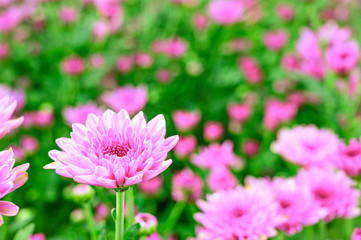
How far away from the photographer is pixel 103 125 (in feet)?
1.64

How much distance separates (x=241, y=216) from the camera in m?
0.65

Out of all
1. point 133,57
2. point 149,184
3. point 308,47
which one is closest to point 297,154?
point 149,184

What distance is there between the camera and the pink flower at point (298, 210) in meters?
0.66

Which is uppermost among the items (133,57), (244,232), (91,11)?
(91,11)

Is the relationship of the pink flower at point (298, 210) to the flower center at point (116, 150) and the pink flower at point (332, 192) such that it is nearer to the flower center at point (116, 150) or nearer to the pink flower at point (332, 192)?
the pink flower at point (332, 192)

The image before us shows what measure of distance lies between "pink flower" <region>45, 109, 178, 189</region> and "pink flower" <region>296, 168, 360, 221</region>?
13.6 inches

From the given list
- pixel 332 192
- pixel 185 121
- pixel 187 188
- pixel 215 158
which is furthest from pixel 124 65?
pixel 332 192

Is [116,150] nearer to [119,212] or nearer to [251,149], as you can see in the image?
[119,212]

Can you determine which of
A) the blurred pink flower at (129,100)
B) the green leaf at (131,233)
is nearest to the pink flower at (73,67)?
the blurred pink flower at (129,100)

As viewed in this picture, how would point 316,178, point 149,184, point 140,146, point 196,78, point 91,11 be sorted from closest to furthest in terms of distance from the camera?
point 140,146 < point 316,178 < point 149,184 < point 196,78 < point 91,11

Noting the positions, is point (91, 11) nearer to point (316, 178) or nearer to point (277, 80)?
point (277, 80)

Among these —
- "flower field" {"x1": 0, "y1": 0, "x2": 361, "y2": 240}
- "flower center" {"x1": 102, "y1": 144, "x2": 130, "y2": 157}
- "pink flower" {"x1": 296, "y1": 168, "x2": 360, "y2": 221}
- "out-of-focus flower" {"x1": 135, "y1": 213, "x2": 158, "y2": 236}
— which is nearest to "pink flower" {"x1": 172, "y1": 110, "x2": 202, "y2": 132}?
"flower field" {"x1": 0, "y1": 0, "x2": 361, "y2": 240}

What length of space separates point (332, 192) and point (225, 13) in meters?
1.23

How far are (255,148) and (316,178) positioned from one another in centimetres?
55
